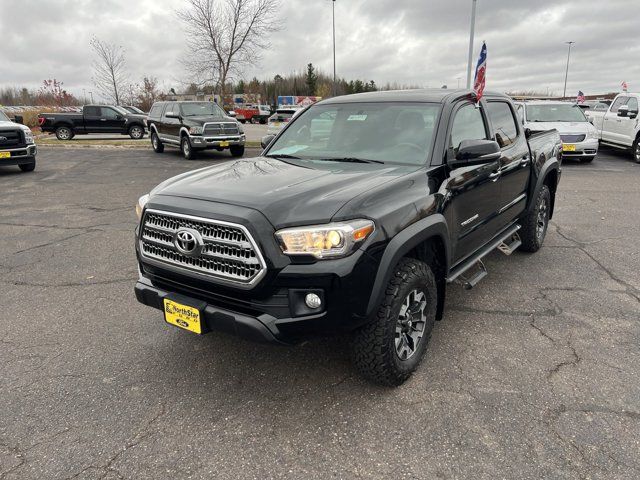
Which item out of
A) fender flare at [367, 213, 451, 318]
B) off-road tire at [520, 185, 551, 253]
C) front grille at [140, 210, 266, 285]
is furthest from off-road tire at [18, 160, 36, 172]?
fender flare at [367, 213, 451, 318]

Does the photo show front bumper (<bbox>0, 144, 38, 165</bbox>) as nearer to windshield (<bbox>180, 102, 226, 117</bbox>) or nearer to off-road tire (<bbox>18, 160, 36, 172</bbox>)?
off-road tire (<bbox>18, 160, 36, 172</bbox>)

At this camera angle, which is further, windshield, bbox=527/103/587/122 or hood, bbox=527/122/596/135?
windshield, bbox=527/103/587/122

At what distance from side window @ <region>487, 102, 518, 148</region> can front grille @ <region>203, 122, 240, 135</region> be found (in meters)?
11.3

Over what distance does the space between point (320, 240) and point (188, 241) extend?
2.58ft

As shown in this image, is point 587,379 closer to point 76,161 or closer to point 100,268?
point 100,268

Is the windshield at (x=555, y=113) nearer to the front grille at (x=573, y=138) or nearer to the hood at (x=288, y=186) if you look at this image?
the front grille at (x=573, y=138)

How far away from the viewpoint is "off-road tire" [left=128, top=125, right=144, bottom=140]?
2353 cm

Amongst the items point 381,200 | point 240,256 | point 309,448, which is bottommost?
point 309,448

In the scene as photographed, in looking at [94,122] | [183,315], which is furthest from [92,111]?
[183,315]

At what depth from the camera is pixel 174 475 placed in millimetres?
2299

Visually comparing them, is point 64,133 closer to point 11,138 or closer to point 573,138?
point 11,138

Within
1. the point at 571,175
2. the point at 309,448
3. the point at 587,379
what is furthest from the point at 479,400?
the point at 571,175

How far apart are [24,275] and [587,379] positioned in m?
5.33

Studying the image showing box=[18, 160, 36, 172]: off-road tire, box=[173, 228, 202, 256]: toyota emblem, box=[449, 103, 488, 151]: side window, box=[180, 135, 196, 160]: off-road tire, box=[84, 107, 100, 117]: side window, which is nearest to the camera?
box=[173, 228, 202, 256]: toyota emblem
